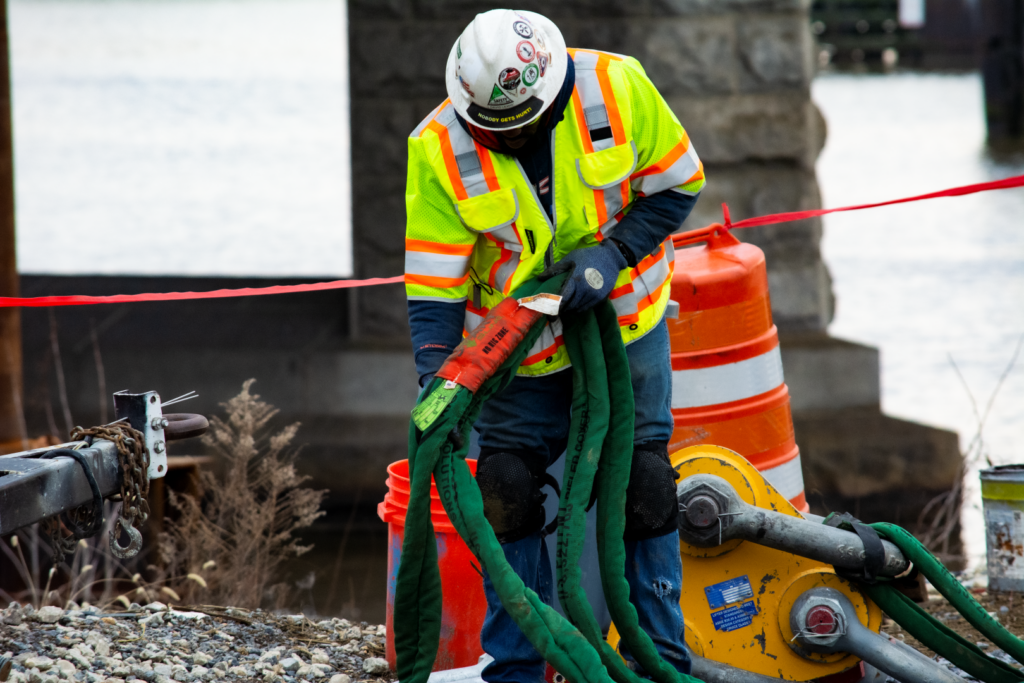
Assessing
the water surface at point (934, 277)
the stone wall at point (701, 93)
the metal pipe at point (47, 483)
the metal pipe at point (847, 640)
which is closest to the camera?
the metal pipe at point (47, 483)

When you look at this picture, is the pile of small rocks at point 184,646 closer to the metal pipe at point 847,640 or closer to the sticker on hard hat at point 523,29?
the metal pipe at point 847,640

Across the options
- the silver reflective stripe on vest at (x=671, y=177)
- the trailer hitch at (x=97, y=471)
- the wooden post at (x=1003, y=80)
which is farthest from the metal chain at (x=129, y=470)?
the wooden post at (x=1003, y=80)

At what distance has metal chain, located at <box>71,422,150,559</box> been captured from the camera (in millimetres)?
2836

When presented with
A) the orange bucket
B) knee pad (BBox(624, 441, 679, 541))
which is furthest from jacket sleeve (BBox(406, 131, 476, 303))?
the orange bucket

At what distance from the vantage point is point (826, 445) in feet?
20.4

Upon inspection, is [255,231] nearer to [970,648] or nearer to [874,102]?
[970,648]

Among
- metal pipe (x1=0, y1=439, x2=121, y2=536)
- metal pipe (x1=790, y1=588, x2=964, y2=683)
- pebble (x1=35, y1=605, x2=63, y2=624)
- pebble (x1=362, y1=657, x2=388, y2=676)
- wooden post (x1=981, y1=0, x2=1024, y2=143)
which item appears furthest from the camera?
wooden post (x1=981, y1=0, x2=1024, y2=143)

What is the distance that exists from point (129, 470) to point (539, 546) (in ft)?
3.17

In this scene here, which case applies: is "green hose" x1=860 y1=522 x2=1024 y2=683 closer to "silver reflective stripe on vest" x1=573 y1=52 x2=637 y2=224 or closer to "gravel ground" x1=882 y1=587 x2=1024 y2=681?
"gravel ground" x1=882 y1=587 x2=1024 y2=681

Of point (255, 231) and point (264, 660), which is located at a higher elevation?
point (255, 231)

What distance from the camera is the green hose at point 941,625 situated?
322 centimetres

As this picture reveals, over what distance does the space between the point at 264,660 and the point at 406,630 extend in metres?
0.92

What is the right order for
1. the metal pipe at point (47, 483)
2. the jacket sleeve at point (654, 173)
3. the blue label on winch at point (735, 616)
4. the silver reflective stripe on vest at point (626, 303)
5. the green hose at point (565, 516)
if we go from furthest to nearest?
the blue label on winch at point (735, 616) < the silver reflective stripe on vest at point (626, 303) < the jacket sleeve at point (654, 173) < the green hose at point (565, 516) < the metal pipe at point (47, 483)

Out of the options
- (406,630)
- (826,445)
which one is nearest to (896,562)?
(406,630)
